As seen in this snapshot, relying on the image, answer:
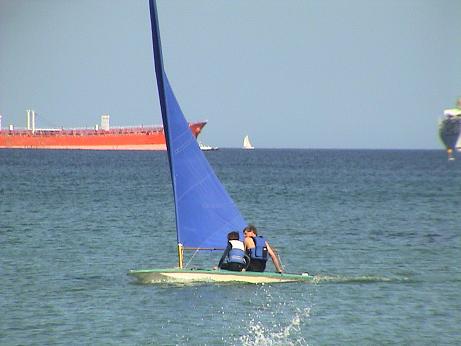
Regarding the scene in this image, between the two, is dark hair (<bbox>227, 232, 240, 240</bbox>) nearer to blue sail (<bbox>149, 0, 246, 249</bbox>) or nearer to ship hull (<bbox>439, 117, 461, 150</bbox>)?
blue sail (<bbox>149, 0, 246, 249</bbox>)

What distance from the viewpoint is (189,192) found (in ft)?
81.3

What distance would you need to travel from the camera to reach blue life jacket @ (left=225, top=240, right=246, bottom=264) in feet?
75.7

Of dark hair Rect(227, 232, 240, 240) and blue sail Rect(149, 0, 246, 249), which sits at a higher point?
blue sail Rect(149, 0, 246, 249)

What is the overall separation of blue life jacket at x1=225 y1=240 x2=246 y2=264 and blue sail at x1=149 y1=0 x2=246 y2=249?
1.44 meters

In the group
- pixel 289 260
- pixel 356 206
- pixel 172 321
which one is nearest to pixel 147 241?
pixel 289 260

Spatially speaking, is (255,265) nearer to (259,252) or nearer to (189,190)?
(259,252)

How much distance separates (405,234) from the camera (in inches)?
1483

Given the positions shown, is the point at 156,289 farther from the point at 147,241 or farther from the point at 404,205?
the point at 404,205

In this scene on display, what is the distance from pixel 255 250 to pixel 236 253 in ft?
1.56

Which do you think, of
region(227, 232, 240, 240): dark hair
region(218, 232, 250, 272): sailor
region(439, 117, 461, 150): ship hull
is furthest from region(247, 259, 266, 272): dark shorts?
region(439, 117, 461, 150): ship hull

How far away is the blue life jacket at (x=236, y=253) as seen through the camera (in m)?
23.1

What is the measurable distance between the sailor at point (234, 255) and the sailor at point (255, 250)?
180mm

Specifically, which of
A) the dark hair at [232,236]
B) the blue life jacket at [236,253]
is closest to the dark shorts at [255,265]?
the blue life jacket at [236,253]

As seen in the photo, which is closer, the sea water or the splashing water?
the splashing water
